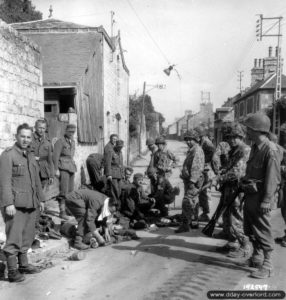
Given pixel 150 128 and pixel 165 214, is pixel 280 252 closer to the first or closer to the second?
pixel 165 214

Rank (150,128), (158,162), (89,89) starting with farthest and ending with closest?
1. (150,128)
2. (89,89)
3. (158,162)

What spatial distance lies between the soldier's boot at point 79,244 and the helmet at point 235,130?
2.82m

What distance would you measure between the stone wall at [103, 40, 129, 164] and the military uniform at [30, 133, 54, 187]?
845 centimetres

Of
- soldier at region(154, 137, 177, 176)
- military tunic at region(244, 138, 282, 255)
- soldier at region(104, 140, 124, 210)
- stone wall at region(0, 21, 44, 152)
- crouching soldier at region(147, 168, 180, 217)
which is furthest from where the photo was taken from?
soldier at region(104, 140, 124, 210)

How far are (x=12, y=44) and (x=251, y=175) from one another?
4.79 m

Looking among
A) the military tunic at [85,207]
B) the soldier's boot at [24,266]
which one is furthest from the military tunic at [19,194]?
the military tunic at [85,207]

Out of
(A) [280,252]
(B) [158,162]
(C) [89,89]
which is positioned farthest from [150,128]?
(A) [280,252]

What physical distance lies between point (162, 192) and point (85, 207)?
8.07ft

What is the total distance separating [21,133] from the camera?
4645 millimetres

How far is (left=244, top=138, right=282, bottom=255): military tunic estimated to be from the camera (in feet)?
14.6

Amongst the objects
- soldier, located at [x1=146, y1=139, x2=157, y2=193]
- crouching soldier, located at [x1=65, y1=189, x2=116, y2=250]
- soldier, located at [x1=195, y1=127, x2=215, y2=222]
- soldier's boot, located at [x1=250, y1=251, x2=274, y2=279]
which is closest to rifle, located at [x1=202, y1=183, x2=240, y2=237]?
soldier's boot, located at [x1=250, y1=251, x2=274, y2=279]

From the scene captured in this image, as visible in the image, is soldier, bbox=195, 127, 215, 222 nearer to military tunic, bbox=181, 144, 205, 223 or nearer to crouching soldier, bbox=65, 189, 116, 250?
military tunic, bbox=181, 144, 205, 223

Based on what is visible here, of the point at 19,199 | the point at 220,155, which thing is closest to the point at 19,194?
the point at 19,199

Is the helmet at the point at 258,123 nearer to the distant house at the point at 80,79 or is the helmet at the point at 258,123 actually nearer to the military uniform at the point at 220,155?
the military uniform at the point at 220,155
